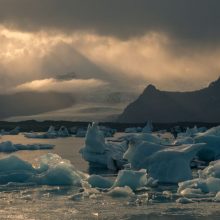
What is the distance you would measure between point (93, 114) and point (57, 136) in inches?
2499

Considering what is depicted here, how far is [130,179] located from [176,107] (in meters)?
109

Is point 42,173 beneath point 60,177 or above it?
above

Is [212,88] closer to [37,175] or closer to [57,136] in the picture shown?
[57,136]

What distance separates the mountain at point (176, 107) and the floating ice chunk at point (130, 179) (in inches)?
3938

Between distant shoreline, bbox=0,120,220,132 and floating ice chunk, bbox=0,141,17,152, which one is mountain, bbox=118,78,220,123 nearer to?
distant shoreline, bbox=0,120,220,132

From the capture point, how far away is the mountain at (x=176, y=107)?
12038cm

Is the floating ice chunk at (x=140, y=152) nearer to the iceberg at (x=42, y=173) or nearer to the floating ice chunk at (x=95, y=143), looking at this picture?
the iceberg at (x=42, y=173)

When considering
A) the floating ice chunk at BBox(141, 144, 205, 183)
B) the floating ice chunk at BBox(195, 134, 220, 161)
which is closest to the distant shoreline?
the floating ice chunk at BBox(195, 134, 220, 161)

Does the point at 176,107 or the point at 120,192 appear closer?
the point at 120,192

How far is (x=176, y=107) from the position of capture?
416 feet

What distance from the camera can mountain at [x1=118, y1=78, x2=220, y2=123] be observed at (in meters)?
120

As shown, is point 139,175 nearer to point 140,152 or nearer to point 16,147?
point 140,152

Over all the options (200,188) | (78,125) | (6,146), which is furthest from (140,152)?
(78,125)

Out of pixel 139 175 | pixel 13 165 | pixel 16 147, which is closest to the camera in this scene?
pixel 139 175
